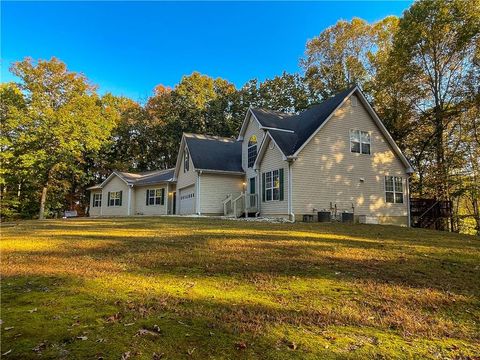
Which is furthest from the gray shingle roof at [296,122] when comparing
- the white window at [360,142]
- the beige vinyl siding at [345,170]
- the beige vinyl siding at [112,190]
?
the beige vinyl siding at [112,190]

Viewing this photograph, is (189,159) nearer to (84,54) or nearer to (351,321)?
(84,54)

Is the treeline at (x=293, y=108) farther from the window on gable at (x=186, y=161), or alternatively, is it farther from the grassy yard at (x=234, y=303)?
the grassy yard at (x=234, y=303)

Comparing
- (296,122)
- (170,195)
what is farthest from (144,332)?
(170,195)

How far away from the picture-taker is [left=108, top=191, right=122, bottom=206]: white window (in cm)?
3256

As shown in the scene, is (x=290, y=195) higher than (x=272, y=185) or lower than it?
lower

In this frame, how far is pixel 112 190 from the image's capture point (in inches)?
1330

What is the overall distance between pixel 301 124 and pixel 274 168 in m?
3.59

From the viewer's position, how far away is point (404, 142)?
93.7 ft

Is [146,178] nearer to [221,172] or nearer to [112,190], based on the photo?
[112,190]

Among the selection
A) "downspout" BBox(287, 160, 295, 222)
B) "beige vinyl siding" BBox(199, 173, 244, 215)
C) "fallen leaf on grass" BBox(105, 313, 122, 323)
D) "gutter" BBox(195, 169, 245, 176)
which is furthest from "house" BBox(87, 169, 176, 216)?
"fallen leaf on grass" BBox(105, 313, 122, 323)

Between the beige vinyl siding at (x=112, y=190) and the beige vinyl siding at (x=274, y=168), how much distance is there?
15.6 m

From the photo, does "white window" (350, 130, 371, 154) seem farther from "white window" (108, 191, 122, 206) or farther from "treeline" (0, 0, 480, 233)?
"white window" (108, 191, 122, 206)

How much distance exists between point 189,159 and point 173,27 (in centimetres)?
830

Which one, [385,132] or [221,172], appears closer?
[385,132]
